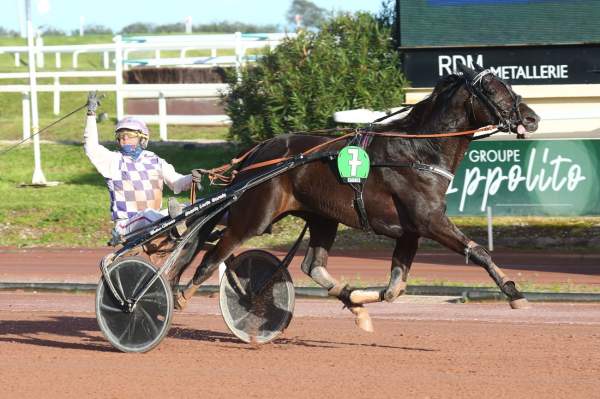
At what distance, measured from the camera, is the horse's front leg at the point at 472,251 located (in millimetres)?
7520

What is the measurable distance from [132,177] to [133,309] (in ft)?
3.12

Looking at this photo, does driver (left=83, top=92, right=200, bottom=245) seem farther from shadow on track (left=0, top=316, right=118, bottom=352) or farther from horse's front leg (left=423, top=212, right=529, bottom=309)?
horse's front leg (left=423, top=212, right=529, bottom=309)

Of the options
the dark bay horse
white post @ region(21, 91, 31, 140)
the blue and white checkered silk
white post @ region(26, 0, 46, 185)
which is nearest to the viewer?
the dark bay horse

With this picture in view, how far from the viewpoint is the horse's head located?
25.3 ft

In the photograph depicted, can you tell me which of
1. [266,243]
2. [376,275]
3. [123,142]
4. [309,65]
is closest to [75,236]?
[266,243]

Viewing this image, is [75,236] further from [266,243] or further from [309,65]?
[309,65]

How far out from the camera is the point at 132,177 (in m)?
8.26

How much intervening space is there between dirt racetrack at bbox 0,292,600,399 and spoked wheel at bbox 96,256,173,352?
132 mm

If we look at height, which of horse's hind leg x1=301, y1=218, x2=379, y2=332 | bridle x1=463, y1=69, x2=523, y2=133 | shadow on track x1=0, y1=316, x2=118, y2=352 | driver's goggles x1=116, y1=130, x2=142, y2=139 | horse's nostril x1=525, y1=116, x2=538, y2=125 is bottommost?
shadow on track x1=0, y1=316, x2=118, y2=352

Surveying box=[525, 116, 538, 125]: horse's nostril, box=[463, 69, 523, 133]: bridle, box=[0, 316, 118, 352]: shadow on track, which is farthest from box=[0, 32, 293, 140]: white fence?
box=[525, 116, 538, 125]: horse's nostril

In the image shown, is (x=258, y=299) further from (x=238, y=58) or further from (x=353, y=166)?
(x=238, y=58)

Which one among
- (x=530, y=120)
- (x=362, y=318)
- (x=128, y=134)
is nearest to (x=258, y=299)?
(x=362, y=318)

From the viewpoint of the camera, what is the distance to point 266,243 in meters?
15.9

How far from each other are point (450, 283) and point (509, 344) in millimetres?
3871
